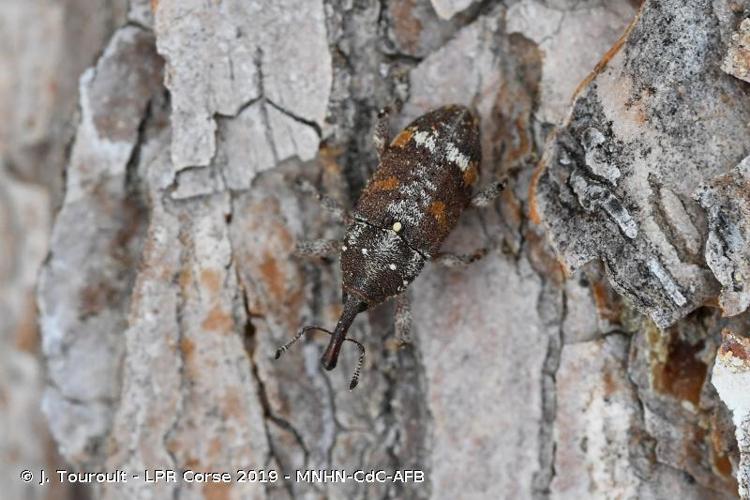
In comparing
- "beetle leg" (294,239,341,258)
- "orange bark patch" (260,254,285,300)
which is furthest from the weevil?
"orange bark patch" (260,254,285,300)

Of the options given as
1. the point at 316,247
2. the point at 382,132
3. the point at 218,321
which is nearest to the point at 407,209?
the point at 382,132

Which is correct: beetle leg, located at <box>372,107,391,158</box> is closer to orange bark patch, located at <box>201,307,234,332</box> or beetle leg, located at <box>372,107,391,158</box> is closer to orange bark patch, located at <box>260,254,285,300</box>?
orange bark patch, located at <box>260,254,285,300</box>

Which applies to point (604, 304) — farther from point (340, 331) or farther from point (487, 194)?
point (340, 331)

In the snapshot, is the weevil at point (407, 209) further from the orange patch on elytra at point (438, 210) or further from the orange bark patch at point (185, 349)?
the orange bark patch at point (185, 349)

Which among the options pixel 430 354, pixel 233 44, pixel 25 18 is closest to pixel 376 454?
pixel 430 354

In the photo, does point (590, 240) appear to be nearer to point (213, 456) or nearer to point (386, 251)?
point (386, 251)

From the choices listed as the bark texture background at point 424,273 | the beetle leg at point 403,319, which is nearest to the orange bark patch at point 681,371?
the bark texture background at point 424,273
